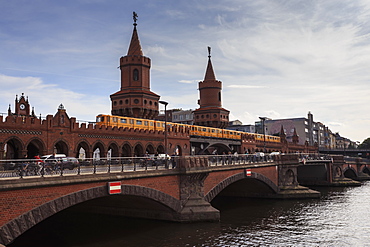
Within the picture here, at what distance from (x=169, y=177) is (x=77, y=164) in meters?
9.06

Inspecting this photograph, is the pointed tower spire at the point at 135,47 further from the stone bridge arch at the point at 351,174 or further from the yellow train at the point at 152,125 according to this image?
the stone bridge arch at the point at 351,174

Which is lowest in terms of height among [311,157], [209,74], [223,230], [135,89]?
[223,230]

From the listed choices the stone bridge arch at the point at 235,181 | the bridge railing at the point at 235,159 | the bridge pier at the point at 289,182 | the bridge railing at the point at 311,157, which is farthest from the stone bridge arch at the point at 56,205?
the bridge railing at the point at 311,157

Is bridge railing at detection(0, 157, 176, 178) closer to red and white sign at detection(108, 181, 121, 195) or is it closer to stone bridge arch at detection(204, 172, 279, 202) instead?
red and white sign at detection(108, 181, 121, 195)

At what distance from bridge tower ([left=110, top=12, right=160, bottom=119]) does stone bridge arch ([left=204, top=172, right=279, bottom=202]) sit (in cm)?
2348

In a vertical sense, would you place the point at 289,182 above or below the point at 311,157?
below

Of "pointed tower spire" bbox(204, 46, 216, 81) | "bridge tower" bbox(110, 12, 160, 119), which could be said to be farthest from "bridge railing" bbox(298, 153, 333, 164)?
"bridge tower" bbox(110, 12, 160, 119)

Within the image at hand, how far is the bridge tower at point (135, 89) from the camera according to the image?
6269 cm

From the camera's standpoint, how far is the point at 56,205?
20.8 meters

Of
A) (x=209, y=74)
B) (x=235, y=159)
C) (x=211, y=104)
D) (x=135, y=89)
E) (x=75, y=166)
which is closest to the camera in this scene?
(x=75, y=166)

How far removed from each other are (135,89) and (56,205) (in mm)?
Result: 43597

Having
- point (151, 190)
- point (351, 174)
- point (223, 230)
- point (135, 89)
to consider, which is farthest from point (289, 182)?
point (351, 174)

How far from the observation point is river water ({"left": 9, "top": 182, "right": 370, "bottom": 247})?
2650 cm

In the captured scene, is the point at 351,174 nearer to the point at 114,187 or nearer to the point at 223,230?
the point at 223,230
